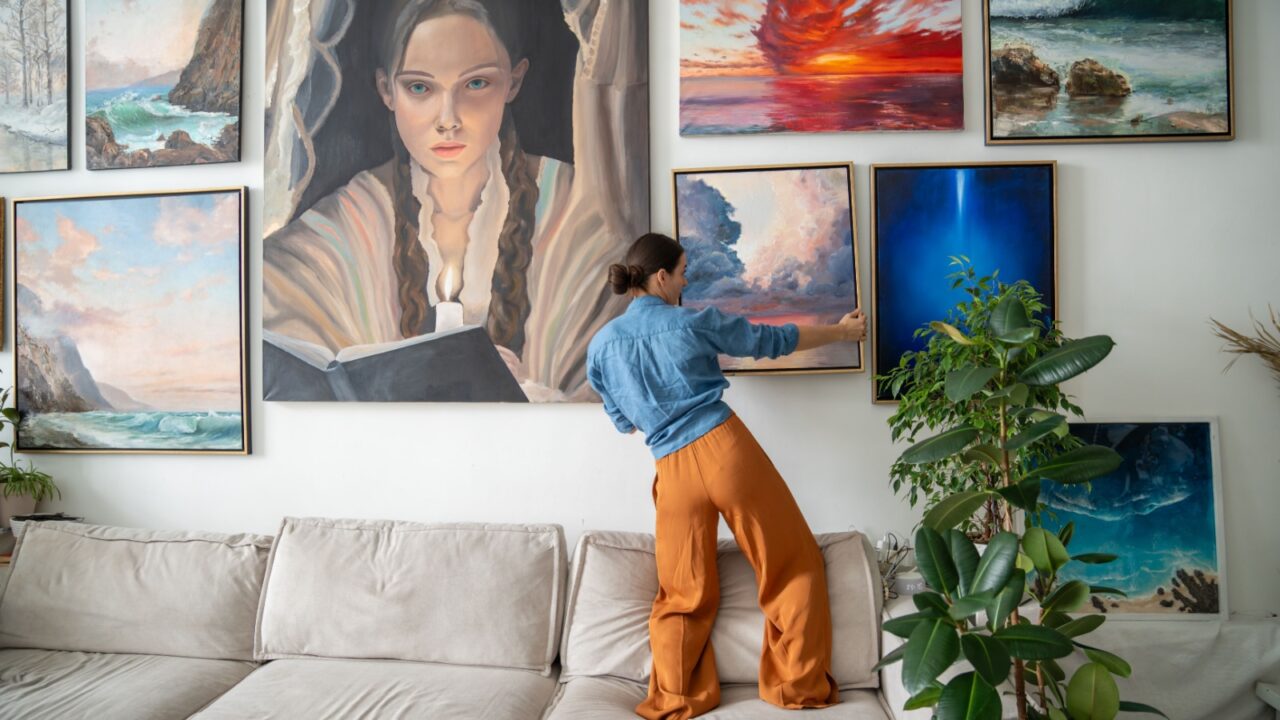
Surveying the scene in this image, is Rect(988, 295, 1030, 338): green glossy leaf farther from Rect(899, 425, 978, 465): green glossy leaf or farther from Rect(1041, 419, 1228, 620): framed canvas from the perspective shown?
Rect(1041, 419, 1228, 620): framed canvas

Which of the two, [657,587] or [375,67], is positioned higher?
[375,67]

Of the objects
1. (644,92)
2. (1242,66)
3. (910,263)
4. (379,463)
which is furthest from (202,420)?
(1242,66)

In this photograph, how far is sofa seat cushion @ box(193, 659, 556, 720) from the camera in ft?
7.33

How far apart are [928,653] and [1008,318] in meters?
0.87

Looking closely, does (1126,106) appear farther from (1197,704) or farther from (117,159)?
(117,159)

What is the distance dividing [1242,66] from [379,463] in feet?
10.9

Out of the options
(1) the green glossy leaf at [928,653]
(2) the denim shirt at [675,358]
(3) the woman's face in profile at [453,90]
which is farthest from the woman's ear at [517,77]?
(1) the green glossy leaf at [928,653]

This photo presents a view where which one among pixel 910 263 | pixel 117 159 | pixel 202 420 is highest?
pixel 117 159

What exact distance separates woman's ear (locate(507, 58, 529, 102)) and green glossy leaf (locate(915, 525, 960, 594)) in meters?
2.02

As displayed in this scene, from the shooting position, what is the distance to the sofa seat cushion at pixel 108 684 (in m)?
2.26

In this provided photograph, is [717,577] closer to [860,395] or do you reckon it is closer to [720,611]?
[720,611]

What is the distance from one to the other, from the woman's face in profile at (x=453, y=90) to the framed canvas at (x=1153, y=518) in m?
2.30

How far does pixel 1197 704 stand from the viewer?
8.69 feet

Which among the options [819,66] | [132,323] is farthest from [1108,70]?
[132,323]
